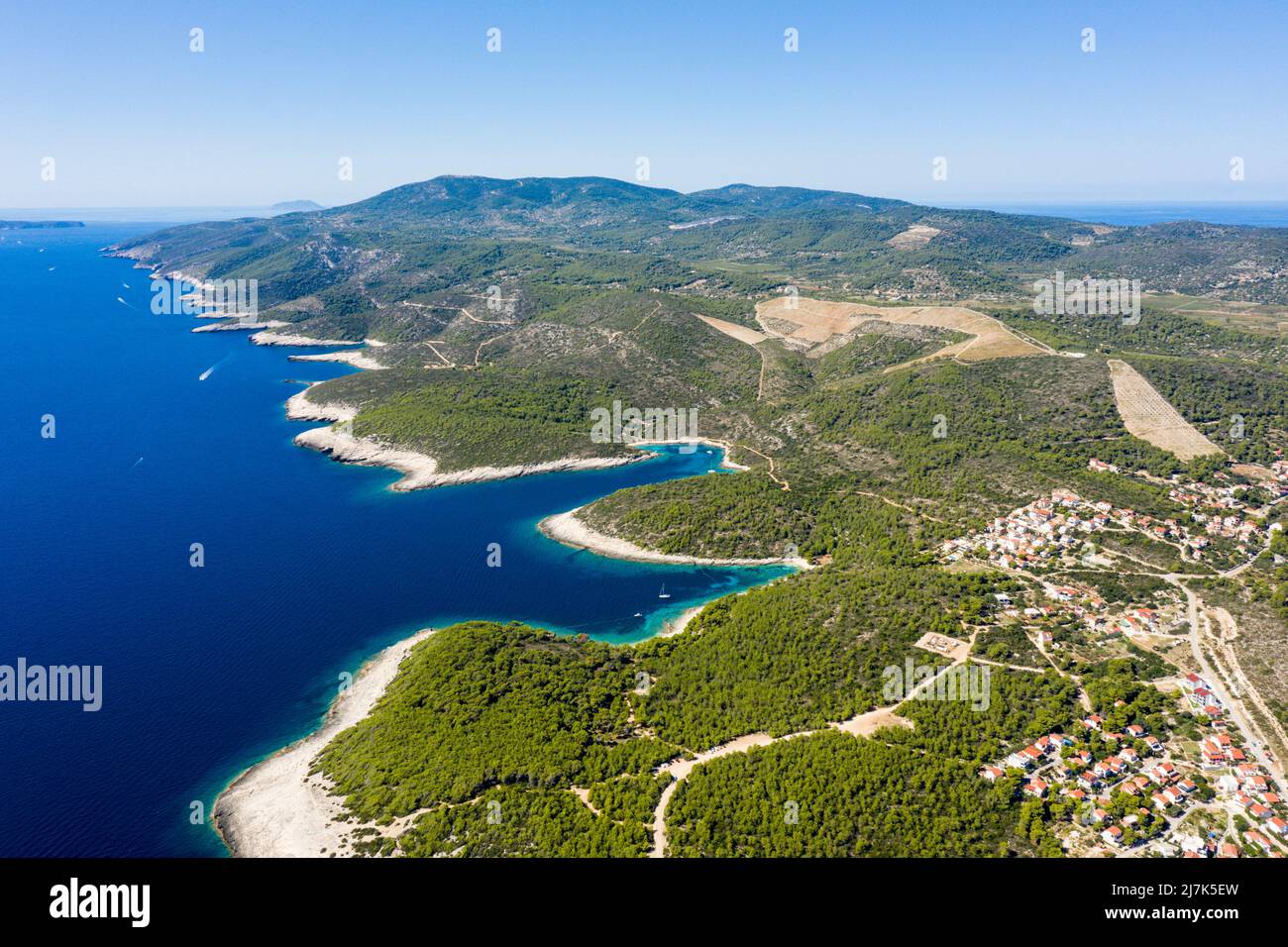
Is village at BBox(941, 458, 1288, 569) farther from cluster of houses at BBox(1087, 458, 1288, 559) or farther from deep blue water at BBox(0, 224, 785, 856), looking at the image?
deep blue water at BBox(0, 224, 785, 856)

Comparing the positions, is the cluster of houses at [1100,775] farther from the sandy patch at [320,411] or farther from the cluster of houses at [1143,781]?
the sandy patch at [320,411]

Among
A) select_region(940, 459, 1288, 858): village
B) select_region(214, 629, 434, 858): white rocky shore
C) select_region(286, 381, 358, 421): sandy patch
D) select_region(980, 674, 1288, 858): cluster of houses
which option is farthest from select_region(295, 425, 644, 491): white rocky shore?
select_region(980, 674, 1288, 858): cluster of houses

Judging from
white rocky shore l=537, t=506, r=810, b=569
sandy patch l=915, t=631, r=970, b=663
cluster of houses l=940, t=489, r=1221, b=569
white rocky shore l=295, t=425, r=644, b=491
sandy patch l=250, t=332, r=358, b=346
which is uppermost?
sandy patch l=250, t=332, r=358, b=346

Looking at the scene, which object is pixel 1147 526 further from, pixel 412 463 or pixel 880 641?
pixel 412 463

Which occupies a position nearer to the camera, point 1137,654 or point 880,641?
point 1137,654

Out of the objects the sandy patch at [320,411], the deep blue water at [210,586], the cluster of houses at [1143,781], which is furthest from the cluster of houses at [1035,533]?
the sandy patch at [320,411]

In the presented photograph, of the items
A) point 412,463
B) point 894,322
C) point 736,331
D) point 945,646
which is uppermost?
point 736,331

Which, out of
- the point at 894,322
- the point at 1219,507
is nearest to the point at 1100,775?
A: the point at 1219,507
